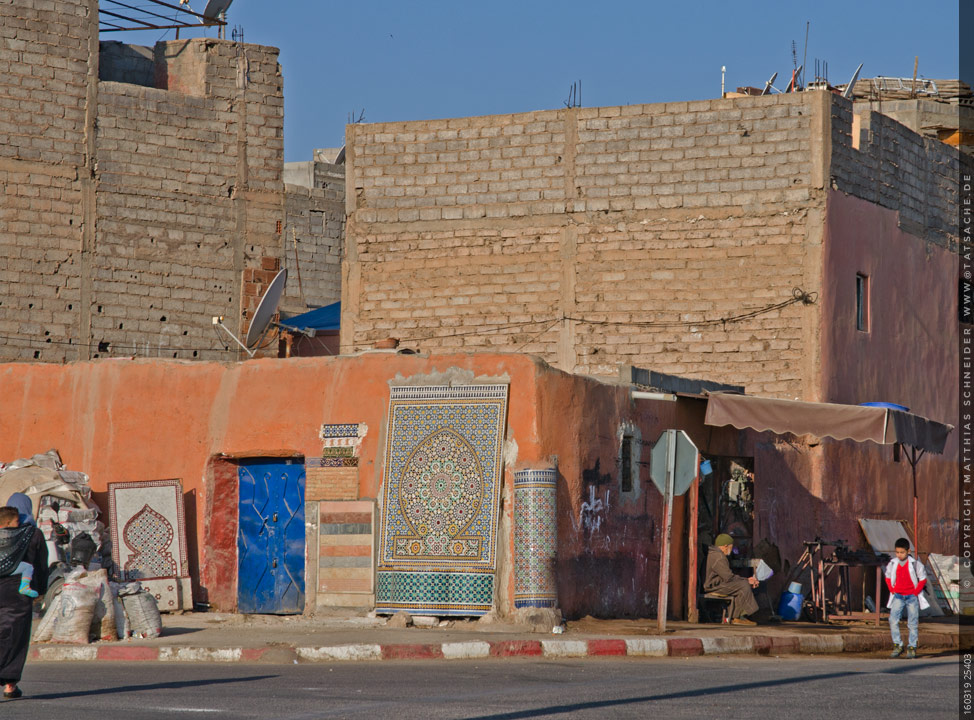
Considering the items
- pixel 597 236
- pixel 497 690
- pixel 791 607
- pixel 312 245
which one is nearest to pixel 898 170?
pixel 597 236

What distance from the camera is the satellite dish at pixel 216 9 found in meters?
28.4

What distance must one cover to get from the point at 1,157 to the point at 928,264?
47.8 ft

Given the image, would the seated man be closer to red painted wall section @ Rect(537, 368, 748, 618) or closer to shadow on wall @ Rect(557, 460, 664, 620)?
red painted wall section @ Rect(537, 368, 748, 618)

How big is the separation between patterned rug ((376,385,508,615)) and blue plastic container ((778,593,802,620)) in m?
4.58

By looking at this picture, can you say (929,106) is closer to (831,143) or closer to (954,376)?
(954,376)

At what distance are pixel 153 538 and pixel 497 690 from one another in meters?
7.21

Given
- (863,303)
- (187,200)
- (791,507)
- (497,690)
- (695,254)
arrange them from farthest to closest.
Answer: (187,200)
(863,303)
(695,254)
(791,507)
(497,690)

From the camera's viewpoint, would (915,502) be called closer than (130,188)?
Yes

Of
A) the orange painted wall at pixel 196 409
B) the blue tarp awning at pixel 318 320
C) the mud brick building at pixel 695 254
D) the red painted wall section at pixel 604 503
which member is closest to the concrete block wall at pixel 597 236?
the mud brick building at pixel 695 254

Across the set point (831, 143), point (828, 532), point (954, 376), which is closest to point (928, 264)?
point (954, 376)

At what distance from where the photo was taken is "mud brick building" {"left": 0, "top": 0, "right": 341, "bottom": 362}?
24.5 m

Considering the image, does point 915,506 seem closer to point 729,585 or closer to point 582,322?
point 729,585

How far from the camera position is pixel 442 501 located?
50.3 ft

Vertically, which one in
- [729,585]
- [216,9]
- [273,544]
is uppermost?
[216,9]
